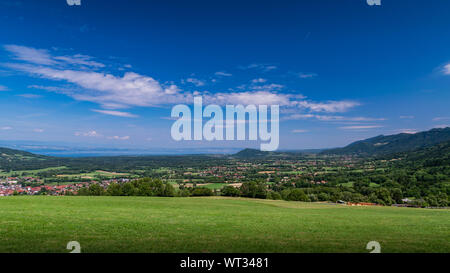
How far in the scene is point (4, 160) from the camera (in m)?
140

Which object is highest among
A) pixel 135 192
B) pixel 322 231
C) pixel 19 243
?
pixel 19 243
